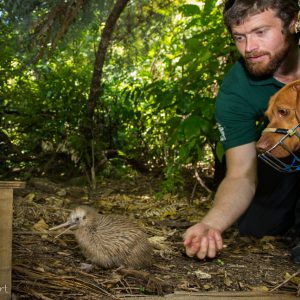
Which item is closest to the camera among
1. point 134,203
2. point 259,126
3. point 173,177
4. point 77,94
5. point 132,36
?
point 259,126

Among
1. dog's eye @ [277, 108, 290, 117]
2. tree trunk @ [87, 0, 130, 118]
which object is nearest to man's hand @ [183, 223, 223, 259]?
dog's eye @ [277, 108, 290, 117]

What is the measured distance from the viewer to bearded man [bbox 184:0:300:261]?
10.8ft

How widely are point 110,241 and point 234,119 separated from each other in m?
1.59

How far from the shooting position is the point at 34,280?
2.34m

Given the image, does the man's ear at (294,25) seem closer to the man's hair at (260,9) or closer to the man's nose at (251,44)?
the man's hair at (260,9)

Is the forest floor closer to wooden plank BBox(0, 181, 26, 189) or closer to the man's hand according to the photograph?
the man's hand

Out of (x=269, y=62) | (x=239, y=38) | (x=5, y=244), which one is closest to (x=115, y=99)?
(x=239, y=38)

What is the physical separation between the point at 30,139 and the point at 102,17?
6.76 feet

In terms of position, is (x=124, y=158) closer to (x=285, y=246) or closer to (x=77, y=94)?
(x=77, y=94)

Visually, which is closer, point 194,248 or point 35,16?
point 194,248

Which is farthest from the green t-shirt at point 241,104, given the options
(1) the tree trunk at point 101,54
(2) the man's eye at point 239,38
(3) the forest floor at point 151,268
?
(1) the tree trunk at point 101,54

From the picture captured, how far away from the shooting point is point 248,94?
3.74 metres

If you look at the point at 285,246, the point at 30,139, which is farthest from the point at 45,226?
the point at 30,139

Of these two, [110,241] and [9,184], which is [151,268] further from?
[9,184]
